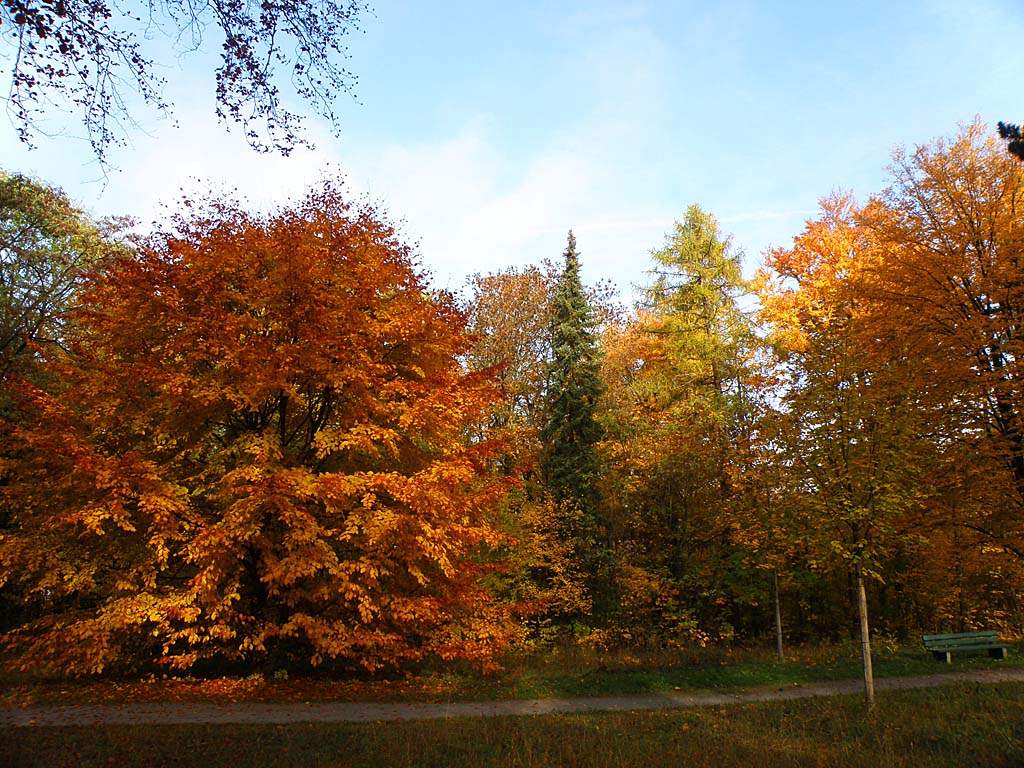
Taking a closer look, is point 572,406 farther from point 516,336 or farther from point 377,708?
point 377,708

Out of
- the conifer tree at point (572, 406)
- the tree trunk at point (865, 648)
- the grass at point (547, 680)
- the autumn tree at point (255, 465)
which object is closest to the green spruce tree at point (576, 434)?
the conifer tree at point (572, 406)

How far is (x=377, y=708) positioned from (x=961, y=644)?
1167 centimetres

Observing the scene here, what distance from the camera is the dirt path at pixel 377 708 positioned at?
8.16 metres

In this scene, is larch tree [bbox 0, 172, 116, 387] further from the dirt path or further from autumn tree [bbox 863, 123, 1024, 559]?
autumn tree [bbox 863, 123, 1024, 559]

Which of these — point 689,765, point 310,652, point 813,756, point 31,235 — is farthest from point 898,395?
point 31,235

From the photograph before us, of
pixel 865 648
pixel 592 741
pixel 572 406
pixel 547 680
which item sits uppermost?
pixel 572 406

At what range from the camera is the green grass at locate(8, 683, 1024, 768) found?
6.37 meters

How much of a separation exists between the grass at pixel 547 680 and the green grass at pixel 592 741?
6.51 feet

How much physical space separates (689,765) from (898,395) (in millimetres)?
6483

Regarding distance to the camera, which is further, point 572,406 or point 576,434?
point 572,406

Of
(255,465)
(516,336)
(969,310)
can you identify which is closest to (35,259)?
(255,465)

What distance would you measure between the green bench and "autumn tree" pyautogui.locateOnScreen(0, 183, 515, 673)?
28.5ft

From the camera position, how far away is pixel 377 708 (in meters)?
9.12

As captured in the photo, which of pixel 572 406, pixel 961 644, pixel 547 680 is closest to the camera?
pixel 547 680
